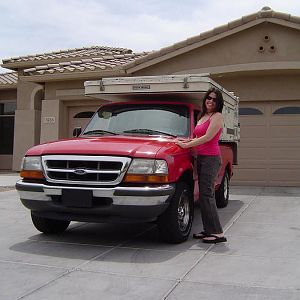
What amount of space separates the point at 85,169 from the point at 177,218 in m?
1.28

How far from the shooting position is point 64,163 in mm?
5781

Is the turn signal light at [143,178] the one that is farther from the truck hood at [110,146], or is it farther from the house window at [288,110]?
the house window at [288,110]

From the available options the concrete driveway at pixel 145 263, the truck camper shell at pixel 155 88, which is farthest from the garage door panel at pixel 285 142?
the concrete driveway at pixel 145 263

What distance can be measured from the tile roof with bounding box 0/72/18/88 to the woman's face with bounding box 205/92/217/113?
47.2ft

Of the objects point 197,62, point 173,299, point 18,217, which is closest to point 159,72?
point 197,62

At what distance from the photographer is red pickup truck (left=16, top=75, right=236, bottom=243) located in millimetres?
5492

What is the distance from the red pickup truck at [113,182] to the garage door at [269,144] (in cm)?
A: 685

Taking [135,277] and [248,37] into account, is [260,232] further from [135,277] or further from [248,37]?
[248,37]

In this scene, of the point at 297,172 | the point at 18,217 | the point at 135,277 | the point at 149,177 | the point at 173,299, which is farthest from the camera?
the point at 297,172

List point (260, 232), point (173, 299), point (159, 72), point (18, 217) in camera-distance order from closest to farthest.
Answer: point (173, 299)
point (260, 232)
point (18, 217)
point (159, 72)

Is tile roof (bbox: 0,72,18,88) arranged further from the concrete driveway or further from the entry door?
the concrete driveway

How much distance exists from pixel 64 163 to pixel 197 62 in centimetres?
835

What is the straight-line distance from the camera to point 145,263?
17.0ft

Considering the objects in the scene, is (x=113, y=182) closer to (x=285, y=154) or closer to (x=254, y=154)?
(x=254, y=154)
